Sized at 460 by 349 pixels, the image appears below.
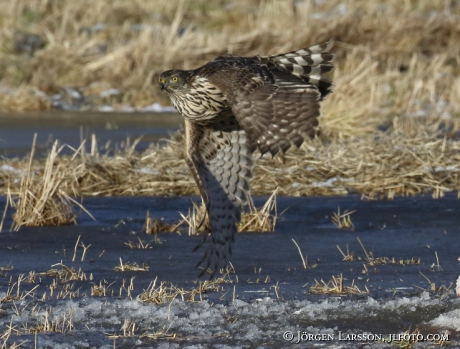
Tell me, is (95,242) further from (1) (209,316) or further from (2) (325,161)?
(2) (325,161)

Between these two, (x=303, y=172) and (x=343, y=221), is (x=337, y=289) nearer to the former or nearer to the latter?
(x=343, y=221)

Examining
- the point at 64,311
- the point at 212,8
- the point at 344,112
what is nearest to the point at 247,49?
the point at 212,8

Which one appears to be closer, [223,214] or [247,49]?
[223,214]

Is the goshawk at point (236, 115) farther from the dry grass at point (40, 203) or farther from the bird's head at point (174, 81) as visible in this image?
the dry grass at point (40, 203)

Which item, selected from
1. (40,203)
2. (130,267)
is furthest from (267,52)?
(130,267)

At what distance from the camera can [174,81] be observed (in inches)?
265

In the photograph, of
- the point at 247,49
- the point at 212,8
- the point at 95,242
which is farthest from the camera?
the point at 212,8

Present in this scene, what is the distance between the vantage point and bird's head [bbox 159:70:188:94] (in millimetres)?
6672

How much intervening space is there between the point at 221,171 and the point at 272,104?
31.5 inches

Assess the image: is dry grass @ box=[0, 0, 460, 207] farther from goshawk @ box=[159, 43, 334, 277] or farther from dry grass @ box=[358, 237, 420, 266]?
dry grass @ box=[358, 237, 420, 266]

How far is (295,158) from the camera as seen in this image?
32.8ft

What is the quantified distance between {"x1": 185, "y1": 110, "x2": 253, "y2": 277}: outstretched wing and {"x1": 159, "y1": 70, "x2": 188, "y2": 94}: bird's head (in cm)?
25

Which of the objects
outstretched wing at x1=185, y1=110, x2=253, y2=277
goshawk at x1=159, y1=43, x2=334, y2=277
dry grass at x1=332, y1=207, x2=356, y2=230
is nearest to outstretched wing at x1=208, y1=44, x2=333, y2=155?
goshawk at x1=159, y1=43, x2=334, y2=277

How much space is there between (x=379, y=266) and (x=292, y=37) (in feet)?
39.0
